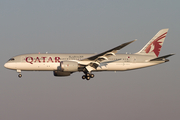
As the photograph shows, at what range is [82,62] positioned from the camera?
182 feet

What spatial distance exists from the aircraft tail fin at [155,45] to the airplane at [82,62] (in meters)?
1.44

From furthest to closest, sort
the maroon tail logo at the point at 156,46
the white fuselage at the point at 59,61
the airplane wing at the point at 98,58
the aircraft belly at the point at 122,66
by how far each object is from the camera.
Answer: the maroon tail logo at the point at 156,46 → the aircraft belly at the point at 122,66 → the white fuselage at the point at 59,61 → the airplane wing at the point at 98,58

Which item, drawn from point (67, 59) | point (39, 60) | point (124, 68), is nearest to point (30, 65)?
point (39, 60)

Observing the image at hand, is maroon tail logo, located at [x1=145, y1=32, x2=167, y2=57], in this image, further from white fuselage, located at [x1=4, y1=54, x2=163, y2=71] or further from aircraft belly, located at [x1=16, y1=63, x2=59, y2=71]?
aircraft belly, located at [x1=16, y1=63, x2=59, y2=71]

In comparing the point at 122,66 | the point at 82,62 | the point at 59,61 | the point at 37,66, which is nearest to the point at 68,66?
the point at 82,62

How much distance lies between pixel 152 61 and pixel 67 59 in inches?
571

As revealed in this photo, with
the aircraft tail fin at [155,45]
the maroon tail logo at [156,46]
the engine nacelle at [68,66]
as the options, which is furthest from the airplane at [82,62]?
the maroon tail logo at [156,46]

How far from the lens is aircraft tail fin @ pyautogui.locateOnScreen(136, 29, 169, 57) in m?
62.0

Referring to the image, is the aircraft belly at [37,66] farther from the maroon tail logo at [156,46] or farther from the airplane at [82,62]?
the maroon tail logo at [156,46]

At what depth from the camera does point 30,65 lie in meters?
55.7

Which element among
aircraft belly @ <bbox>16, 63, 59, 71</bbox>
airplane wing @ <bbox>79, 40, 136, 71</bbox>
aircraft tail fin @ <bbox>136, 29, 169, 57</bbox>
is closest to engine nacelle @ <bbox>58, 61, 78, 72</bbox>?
airplane wing @ <bbox>79, 40, 136, 71</bbox>

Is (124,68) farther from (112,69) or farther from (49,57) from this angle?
(49,57)

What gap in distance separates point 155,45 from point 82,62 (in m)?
15.1

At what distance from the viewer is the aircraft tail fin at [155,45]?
203ft
